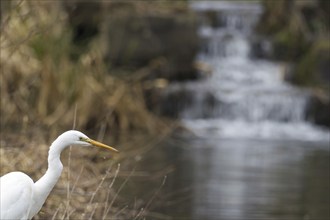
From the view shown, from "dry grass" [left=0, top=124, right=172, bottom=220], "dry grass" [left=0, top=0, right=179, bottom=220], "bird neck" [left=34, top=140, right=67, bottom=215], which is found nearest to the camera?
"bird neck" [left=34, top=140, right=67, bottom=215]

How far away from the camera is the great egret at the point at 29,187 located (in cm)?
728

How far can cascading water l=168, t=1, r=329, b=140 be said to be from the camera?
2328cm

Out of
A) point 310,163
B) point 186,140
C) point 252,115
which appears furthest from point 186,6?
point 310,163

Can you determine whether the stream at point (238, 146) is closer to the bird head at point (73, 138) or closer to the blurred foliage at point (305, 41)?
the blurred foliage at point (305, 41)

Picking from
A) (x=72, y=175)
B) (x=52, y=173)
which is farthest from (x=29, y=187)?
(x=72, y=175)

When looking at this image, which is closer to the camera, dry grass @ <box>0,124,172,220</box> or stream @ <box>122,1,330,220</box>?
dry grass @ <box>0,124,172,220</box>

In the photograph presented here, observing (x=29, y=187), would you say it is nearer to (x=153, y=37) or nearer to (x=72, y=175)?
(x=72, y=175)

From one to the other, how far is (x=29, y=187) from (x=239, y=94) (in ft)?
57.4

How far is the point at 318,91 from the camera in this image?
80.8 feet

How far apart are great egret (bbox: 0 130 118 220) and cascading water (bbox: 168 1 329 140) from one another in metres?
14.3

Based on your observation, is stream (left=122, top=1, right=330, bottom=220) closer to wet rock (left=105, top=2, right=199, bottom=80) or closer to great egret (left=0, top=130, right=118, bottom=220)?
wet rock (left=105, top=2, right=199, bottom=80)

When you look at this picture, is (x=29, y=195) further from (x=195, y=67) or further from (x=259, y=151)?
(x=195, y=67)

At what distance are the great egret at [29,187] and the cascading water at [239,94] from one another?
47.1 feet

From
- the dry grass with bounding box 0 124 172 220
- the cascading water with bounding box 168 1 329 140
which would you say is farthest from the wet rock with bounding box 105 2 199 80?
the dry grass with bounding box 0 124 172 220
